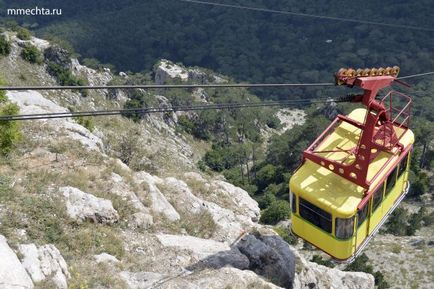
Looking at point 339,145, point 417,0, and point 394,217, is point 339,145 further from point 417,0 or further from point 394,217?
point 417,0

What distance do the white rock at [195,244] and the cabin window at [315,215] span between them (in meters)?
3.60

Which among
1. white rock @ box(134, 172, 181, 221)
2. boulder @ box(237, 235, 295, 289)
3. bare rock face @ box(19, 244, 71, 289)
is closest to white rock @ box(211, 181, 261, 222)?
white rock @ box(134, 172, 181, 221)

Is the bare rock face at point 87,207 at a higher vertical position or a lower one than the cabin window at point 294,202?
higher

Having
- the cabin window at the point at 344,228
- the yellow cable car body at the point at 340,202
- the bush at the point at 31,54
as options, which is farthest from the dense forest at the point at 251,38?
the cabin window at the point at 344,228

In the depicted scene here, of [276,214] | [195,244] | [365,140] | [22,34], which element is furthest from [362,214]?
[22,34]

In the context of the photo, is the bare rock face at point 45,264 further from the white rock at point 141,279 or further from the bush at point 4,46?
the bush at point 4,46

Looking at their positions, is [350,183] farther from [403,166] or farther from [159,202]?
[159,202]

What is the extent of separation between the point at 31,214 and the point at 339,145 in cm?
1295

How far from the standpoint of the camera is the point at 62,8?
184 meters

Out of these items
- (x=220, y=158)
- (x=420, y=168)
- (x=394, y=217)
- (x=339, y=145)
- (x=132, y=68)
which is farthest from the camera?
(x=132, y=68)

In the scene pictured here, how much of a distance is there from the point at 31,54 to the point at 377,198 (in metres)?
40.3

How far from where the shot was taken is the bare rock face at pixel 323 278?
867 inches

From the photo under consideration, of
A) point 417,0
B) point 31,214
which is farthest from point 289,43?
point 31,214

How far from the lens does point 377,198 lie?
1923 centimetres
